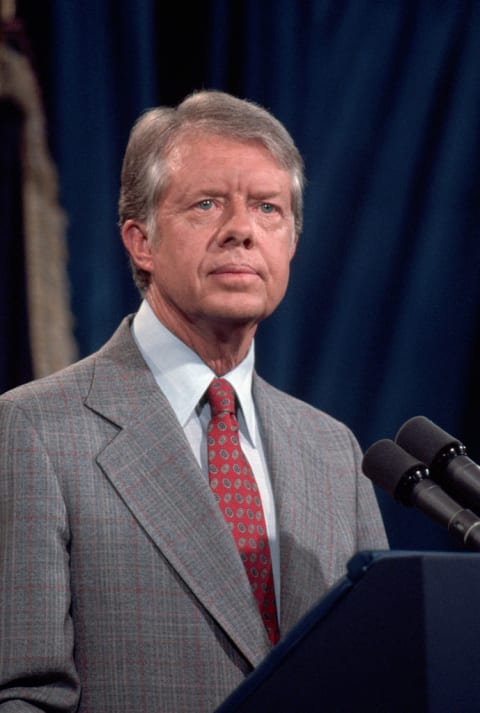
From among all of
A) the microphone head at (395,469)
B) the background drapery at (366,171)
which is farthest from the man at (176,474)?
the background drapery at (366,171)

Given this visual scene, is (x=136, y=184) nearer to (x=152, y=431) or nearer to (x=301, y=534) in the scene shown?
(x=152, y=431)

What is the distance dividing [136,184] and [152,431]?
17.3 inches

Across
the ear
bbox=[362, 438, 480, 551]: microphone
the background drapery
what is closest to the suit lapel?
the ear

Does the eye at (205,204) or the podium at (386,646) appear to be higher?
the eye at (205,204)

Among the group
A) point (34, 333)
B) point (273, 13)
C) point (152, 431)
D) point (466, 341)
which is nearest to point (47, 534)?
point (152, 431)

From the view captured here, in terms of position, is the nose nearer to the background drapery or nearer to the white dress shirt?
the white dress shirt

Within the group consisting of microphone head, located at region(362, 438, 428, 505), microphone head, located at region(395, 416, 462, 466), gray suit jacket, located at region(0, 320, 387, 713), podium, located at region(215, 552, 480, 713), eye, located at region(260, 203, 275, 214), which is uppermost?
eye, located at region(260, 203, 275, 214)

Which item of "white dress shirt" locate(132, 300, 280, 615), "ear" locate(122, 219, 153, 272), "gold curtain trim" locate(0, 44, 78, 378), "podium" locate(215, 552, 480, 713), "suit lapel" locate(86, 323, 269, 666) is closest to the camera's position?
"podium" locate(215, 552, 480, 713)

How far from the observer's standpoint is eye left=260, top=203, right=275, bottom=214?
66.1 inches

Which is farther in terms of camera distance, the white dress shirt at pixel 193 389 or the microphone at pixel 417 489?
the white dress shirt at pixel 193 389

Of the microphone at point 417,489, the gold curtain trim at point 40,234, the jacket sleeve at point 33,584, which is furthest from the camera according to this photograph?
the gold curtain trim at point 40,234

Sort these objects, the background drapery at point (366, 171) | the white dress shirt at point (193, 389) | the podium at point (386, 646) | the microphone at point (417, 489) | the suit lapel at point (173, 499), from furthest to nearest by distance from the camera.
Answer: the background drapery at point (366, 171) < the white dress shirt at point (193, 389) < the suit lapel at point (173, 499) < the microphone at point (417, 489) < the podium at point (386, 646)

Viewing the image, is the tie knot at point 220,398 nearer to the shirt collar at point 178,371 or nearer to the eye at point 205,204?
the shirt collar at point 178,371

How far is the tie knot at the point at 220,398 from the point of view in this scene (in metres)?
1.64
